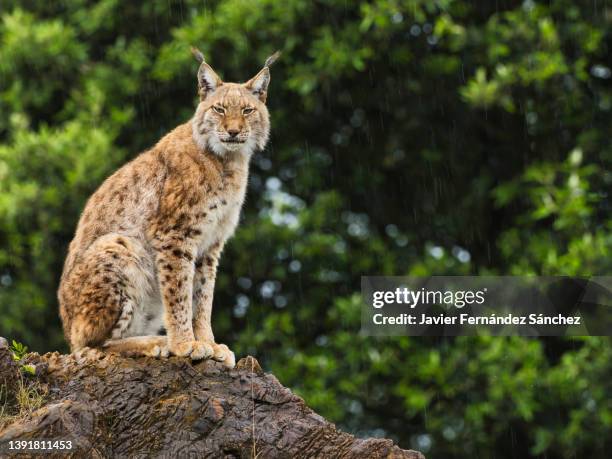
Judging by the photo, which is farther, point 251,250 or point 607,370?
point 251,250

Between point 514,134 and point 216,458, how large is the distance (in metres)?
7.95

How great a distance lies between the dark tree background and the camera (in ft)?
40.3

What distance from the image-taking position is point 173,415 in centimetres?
694

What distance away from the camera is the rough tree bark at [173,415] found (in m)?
6.73

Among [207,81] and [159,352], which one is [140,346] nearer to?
[159,352]

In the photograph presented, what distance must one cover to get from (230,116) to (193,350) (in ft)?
5.75

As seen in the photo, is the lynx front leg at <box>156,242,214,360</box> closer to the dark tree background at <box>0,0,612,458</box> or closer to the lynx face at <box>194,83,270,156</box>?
the lynx face at <box>194,83,270,156</box>

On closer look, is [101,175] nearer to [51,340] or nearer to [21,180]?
[21,180]

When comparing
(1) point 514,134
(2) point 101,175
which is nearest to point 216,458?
(2) point 101,175

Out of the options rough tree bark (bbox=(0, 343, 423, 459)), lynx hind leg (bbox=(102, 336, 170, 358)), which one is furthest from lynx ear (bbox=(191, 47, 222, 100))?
rough tree bark (bbox=(0, 343, 423, 459))

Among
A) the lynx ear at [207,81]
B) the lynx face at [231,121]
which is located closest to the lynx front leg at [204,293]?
the lynx face at [231,121]

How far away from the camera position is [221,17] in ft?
42.1

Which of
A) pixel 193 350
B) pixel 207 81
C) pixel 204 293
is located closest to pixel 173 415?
pixel 193 350

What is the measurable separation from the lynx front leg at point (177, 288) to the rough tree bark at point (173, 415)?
0.33 metres
